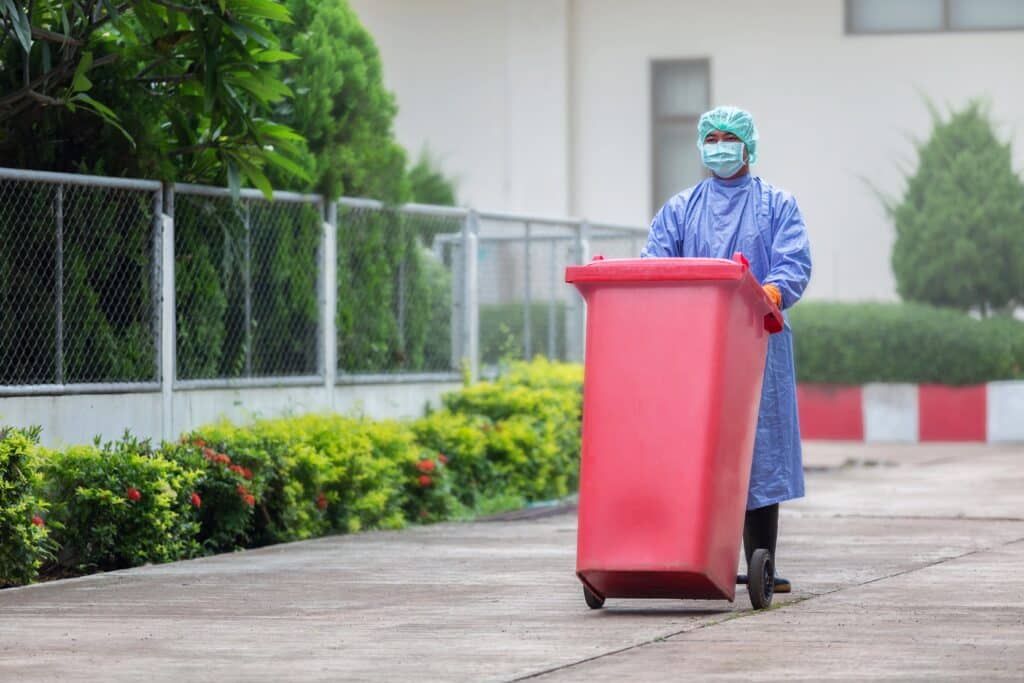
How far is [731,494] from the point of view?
24.3ft

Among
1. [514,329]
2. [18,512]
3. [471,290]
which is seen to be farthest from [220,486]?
[514,329]

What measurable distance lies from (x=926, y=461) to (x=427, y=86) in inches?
349

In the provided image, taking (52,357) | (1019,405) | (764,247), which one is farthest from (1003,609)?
(1019,405)

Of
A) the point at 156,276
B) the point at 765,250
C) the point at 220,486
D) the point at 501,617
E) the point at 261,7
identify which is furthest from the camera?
the point at 156,276

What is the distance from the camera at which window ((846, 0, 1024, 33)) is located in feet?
72.1

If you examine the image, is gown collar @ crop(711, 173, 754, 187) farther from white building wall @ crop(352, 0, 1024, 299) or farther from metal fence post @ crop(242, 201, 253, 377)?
white building wall @ crop(352, 0, 1024, 299)

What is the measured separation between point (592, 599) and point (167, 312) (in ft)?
12.6

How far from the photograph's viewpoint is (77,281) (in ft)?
33.2

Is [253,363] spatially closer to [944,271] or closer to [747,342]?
[747,342]

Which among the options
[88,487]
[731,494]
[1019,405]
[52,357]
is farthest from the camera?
[1019,405]

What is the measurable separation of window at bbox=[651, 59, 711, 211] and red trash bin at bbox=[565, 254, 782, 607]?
51.5 feet

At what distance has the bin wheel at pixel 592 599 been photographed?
7512 millimetres

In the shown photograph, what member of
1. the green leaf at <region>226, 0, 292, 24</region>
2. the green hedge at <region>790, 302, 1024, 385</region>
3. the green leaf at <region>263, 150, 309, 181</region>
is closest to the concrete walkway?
the green leaf at <region>263, 150, 309, 181</region>

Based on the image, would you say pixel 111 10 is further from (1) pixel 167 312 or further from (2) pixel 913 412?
(2) pixel 913 412
